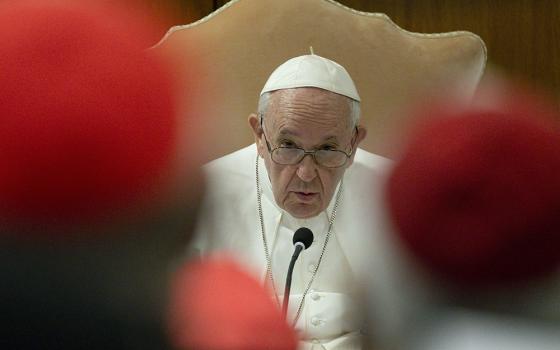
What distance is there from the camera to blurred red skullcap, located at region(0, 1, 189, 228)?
6.8 inches

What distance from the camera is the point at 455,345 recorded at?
213 mm

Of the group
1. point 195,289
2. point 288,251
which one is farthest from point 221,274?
point 288,251

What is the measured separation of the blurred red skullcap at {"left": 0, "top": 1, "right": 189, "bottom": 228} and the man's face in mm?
1375

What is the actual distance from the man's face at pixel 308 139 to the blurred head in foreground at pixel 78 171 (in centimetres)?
137

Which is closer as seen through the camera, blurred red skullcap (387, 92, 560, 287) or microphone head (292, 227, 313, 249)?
blurred red skullcap (387, 92, 560, 287)

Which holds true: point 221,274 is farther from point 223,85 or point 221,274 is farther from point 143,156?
point 223,85

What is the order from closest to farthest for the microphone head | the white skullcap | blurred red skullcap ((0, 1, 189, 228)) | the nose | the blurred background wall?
blurred red skullcap ((0, 1, 189, 228)), the microphone head, the nose, the white skullcap, the blurred background wall

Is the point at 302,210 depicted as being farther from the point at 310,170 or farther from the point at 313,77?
the point at 313,77

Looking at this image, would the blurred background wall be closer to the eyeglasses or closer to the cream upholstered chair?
Result: the cream upholstered chair

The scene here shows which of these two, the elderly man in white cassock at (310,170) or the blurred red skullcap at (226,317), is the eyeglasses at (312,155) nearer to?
the elderly man in white cassock at (310,170)

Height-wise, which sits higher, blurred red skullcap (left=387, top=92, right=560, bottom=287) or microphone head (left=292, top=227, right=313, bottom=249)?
blurred red skullcap (left=387, top=92, right=560, bottom=287)

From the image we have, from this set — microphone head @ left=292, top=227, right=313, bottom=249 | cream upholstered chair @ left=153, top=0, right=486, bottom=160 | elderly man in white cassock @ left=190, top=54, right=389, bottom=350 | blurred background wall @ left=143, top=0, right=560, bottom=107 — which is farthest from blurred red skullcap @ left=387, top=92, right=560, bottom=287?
blurred background wall @ left=143, top=0, right=560, bottom=107

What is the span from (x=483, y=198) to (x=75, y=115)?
0.34 feet

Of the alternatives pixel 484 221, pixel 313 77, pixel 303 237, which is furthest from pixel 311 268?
pixel 484 221
